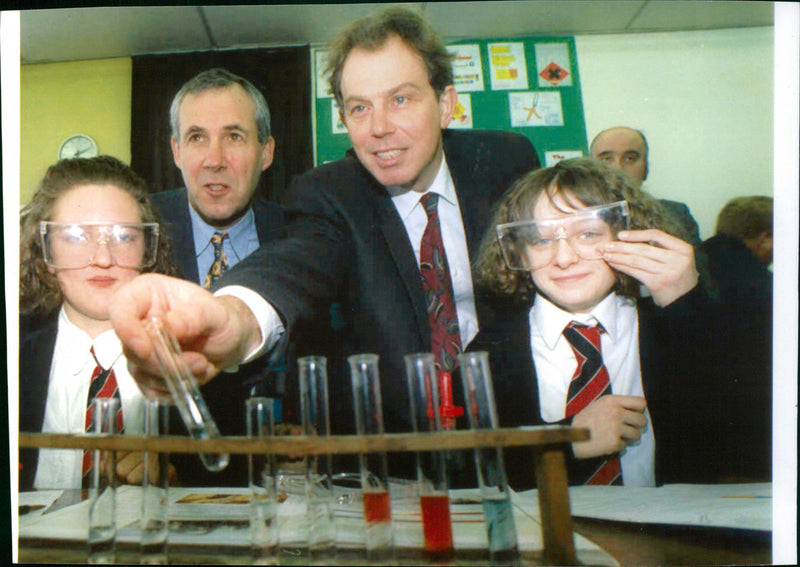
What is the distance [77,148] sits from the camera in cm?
137

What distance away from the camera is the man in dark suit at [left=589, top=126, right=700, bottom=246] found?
4.42 ft

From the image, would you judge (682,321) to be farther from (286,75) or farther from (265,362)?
(286,75)

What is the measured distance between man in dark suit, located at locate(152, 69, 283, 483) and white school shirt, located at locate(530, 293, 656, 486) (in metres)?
0.59

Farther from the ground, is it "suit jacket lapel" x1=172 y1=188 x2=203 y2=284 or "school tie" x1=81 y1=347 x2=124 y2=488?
"suit jacket lapel" x1=172 y1=188 x2=203 y2=284

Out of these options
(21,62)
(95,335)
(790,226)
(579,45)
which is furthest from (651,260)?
(21,62)

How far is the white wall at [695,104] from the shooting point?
4.49ft

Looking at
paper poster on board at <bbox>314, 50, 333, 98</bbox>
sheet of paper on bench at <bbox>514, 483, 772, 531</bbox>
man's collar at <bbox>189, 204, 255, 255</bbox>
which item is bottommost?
sheet of paper on bench at <bbox>514, 483, 772, 531</bbox>

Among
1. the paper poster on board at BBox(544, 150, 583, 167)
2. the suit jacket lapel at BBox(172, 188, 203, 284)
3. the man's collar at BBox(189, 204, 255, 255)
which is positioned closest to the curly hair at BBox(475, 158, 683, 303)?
the paper poster on board at BBox(544, 150, 583, 167)

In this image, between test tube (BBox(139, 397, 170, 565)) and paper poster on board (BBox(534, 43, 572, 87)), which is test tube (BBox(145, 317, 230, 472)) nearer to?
test tube (BBox(139, 397, 170, 565))

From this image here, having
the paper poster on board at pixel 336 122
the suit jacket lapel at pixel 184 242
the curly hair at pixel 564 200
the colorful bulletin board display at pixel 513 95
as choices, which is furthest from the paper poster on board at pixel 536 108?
the suit jacket lapel at pixel 184 242

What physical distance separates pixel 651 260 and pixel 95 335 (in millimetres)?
1140

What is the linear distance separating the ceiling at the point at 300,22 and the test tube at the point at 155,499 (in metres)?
0.80

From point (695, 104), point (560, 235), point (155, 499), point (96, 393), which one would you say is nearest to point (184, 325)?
point (155, 499)

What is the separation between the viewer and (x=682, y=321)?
1.32m
